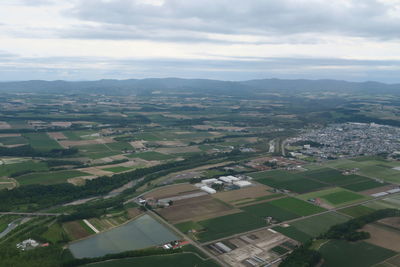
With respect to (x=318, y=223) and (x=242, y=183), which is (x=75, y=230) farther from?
(x=318, y=223)

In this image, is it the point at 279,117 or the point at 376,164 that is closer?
the point at 376,164

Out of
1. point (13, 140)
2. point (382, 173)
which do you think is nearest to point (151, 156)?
point (13, 140)

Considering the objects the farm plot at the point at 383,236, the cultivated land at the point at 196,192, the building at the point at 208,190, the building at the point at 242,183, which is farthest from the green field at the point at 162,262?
the building at the point at 242,183

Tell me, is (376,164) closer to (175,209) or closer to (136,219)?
(175,209)

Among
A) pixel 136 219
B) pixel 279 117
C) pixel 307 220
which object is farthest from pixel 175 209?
pixel 279 117

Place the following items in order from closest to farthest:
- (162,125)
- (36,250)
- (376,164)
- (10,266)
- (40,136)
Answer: (10,266) → (36,250) → (376,164) → (40,136) → (162,125)

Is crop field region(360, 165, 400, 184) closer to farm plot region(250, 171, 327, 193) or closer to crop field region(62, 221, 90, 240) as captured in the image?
farm plot region(250, 171, 327, 193)
